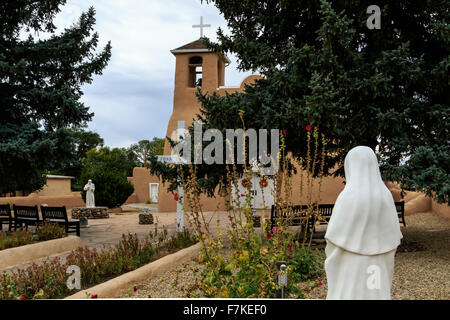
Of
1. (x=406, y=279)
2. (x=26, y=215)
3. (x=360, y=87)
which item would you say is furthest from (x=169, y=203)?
(x=406, y=279)

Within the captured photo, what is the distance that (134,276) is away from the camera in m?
5.48

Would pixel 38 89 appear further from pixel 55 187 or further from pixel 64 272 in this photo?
pixel 55 187

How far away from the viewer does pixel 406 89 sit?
24.3 ft

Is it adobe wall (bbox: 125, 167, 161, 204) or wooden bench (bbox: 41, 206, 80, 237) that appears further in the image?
adobe wall (bbox: 125, 167, 161, 204)

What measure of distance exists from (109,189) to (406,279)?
18248 millimetres

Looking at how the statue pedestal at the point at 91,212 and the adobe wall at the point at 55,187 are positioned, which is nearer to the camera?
the statue pedestal at the point at 91,212

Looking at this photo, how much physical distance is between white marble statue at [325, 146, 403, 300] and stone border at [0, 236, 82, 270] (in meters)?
7.00

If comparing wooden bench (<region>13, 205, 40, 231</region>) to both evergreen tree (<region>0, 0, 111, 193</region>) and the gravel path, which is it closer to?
evergreen tree (<region>0, 0, 111, 193</region>)

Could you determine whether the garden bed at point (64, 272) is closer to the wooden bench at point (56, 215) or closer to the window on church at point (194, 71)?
the wooden bench at point (56, 215)

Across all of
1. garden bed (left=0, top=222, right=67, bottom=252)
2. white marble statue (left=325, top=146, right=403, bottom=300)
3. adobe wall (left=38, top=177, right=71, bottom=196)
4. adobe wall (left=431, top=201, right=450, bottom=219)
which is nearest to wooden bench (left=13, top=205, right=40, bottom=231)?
garden bed (left=0, top=222, right=67, bottom=252)

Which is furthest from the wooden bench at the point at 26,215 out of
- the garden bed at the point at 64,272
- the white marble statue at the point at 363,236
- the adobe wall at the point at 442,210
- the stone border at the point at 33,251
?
the adobe wall at the point at 442,210

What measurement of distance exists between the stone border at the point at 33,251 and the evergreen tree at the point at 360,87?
3.03 meters

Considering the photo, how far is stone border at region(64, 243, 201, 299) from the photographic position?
473 cm

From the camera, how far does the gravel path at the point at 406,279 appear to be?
486 cm
